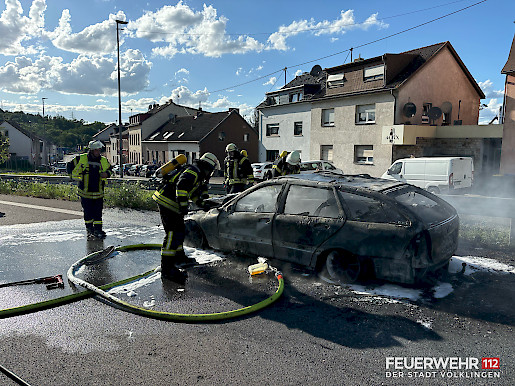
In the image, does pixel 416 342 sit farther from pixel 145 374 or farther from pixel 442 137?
pixel 442 137

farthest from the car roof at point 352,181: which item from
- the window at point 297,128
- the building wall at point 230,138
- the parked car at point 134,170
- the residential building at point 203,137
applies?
the parked car at point 134,170

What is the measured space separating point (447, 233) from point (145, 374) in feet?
12.0

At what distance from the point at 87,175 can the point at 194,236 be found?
117 inches

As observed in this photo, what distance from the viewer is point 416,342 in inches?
140

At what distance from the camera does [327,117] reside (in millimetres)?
29891

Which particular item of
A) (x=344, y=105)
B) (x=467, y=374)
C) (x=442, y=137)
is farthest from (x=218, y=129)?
(x=467, y=374)

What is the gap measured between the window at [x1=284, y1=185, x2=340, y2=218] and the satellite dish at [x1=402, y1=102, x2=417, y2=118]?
2159 centimetres

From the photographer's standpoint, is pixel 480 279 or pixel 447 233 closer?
pixel 447 233

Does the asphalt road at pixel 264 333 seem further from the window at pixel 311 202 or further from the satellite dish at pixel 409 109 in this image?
the satellite dish at pixel 409 109

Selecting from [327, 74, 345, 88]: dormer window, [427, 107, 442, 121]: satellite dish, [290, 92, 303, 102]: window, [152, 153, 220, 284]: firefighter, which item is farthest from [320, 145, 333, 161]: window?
[152, 153, 220, 284]: firefighter

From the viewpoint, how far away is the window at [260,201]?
551cm

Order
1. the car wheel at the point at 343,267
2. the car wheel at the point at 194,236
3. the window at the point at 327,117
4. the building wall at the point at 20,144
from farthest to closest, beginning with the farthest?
1. the building wall at the point at 20,144
2. the window at the point at 327,117
3. the car wheel at the point at 194,236
4. the car wheel at the point at 343,267

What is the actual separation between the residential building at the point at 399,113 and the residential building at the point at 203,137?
15.1 meters

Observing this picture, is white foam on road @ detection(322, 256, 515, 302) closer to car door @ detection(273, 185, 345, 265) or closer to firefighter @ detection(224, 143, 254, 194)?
car door @ detection(273, 185, 345, 265)
